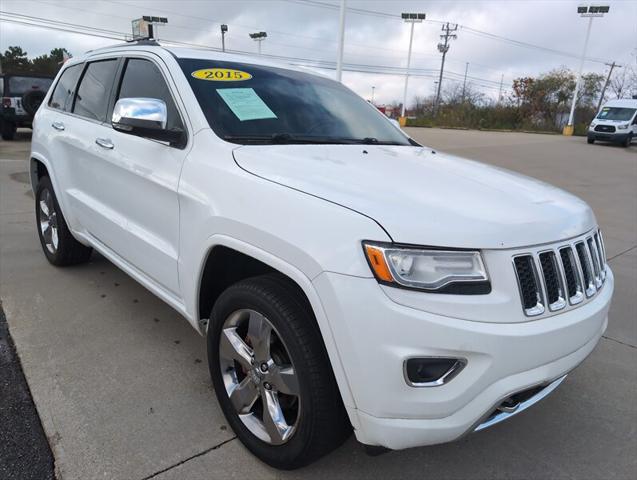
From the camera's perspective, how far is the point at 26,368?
2.82 meters

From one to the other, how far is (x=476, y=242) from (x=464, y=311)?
0.24m

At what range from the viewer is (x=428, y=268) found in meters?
1.67

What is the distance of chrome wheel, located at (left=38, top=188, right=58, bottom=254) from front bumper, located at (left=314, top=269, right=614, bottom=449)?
3435 mm

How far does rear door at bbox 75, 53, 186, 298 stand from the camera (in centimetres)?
259

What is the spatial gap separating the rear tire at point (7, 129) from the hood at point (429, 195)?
16.0m

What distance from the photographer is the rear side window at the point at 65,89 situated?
407 centimetres

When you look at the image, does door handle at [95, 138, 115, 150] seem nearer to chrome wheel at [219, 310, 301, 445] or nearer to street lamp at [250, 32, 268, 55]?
chrome wheel at [219, 310, 301, 445]

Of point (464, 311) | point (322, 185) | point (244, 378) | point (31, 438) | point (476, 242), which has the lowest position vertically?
point (31, 438)

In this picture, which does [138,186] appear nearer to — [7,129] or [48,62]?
[7,129]

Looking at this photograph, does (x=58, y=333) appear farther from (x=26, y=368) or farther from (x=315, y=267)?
(x=315, y=267)

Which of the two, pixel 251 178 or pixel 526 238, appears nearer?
pixel 526 238

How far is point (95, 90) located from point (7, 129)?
14357 millimetres

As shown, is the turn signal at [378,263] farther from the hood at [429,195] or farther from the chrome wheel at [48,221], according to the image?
the chrome wheel at [48,221]

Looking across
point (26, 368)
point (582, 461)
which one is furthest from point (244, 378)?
point (582, 461)
